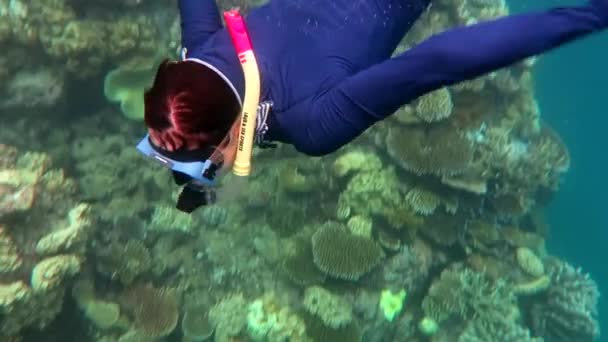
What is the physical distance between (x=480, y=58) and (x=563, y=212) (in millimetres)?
14346

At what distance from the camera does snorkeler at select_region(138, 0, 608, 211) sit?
69.4 inches

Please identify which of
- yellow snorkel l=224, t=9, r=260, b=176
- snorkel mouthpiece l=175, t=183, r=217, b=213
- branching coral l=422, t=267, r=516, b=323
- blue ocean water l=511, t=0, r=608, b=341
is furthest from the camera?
blue ocean water l=511, t=0, r=608, b=341

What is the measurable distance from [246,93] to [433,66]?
69cm

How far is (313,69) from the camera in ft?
7.10

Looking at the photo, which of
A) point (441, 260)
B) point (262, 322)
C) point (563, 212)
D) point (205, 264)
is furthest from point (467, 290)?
point (563, 212)

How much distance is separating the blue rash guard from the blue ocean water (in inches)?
495

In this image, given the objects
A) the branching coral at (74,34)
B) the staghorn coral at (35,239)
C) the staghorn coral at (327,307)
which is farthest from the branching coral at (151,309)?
the branching coral at (74,34)

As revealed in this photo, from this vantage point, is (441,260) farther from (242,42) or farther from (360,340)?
(242,42)

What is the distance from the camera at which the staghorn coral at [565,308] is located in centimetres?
877

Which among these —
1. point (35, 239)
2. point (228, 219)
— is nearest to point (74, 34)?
point (35, 239)

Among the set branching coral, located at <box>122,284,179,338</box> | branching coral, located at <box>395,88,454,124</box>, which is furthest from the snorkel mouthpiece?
branching coral, located at <box>395,88,454,124</box>

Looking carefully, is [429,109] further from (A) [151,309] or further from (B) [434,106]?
(A) [151,309]

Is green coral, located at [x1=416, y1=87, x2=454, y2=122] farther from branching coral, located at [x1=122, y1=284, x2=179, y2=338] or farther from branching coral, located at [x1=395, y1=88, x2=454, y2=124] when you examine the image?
branching coral, located at [x1=122, y1=284, x2=179, y2=338]

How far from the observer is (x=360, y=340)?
580cm
